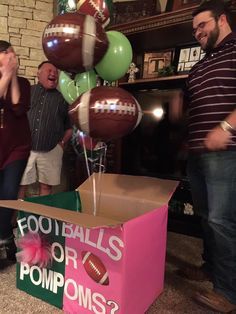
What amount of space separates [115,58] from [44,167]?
1331 mm

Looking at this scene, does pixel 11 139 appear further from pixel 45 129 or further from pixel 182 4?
pixel 182 4

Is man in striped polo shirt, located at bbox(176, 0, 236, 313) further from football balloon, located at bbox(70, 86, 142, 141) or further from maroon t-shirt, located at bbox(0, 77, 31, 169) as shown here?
A: maroon t-shirt, located at bbox(0, 77, 31, 169)

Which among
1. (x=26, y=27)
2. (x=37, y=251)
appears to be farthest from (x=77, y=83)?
(x=26, y=27)

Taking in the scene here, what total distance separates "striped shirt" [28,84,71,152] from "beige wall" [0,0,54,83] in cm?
51

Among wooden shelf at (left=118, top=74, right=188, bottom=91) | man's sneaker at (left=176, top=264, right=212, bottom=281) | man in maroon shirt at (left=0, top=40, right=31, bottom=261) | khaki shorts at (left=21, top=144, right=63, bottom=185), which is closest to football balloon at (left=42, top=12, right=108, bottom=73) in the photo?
man in maroon shirt at (left=0, top=40, right=31, bottom=261)

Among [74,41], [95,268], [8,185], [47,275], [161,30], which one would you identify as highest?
[161,30]

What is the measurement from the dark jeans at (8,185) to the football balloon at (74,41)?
583 mm

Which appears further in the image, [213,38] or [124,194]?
[124,194]

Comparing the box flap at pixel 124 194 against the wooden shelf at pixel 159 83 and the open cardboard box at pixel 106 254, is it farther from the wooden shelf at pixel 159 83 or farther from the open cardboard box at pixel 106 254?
the wooden shelf at pixel 159 83

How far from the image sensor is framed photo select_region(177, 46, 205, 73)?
2.35m

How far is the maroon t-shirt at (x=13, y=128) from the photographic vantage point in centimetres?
146

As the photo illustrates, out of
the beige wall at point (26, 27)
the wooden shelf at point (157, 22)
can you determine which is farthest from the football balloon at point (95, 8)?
the beige wall at point (26, 27)

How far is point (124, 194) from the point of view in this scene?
1.35m

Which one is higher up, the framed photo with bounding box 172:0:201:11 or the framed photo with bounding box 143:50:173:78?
the framed photo with bounding box 172:0:201:11
